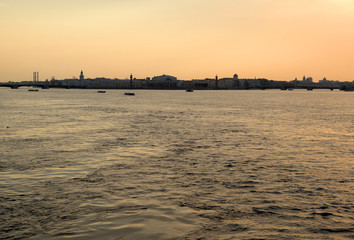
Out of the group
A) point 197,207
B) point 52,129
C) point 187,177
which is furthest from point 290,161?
point 52,129

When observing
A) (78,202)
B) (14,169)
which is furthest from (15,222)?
(14,169)

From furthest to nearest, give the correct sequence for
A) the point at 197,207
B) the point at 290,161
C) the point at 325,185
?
the point at 290,161, the point at 325,185, the point at 197,207

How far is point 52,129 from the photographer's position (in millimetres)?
26812

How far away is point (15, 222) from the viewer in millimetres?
7742

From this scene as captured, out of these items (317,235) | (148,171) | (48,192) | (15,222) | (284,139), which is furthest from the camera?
(284,139)

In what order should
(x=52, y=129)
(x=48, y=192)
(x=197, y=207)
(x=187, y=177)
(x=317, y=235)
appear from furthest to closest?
(x=52, y=129) < (x=187, y=177) < (x=48, y=192) < (x=197, y=207) < (x=317, y=235)

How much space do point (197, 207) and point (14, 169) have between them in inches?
283

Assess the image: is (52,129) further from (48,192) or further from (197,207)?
(197,207)

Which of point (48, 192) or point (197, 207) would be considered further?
point (48, 192)

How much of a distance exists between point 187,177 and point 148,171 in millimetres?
1573

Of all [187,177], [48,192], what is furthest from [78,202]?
[187,177]

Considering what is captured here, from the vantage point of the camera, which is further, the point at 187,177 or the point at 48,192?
the point at 187,177

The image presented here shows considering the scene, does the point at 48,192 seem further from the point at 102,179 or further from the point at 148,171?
the point at 148,171

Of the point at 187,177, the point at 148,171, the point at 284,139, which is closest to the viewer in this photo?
the point at 187,177
